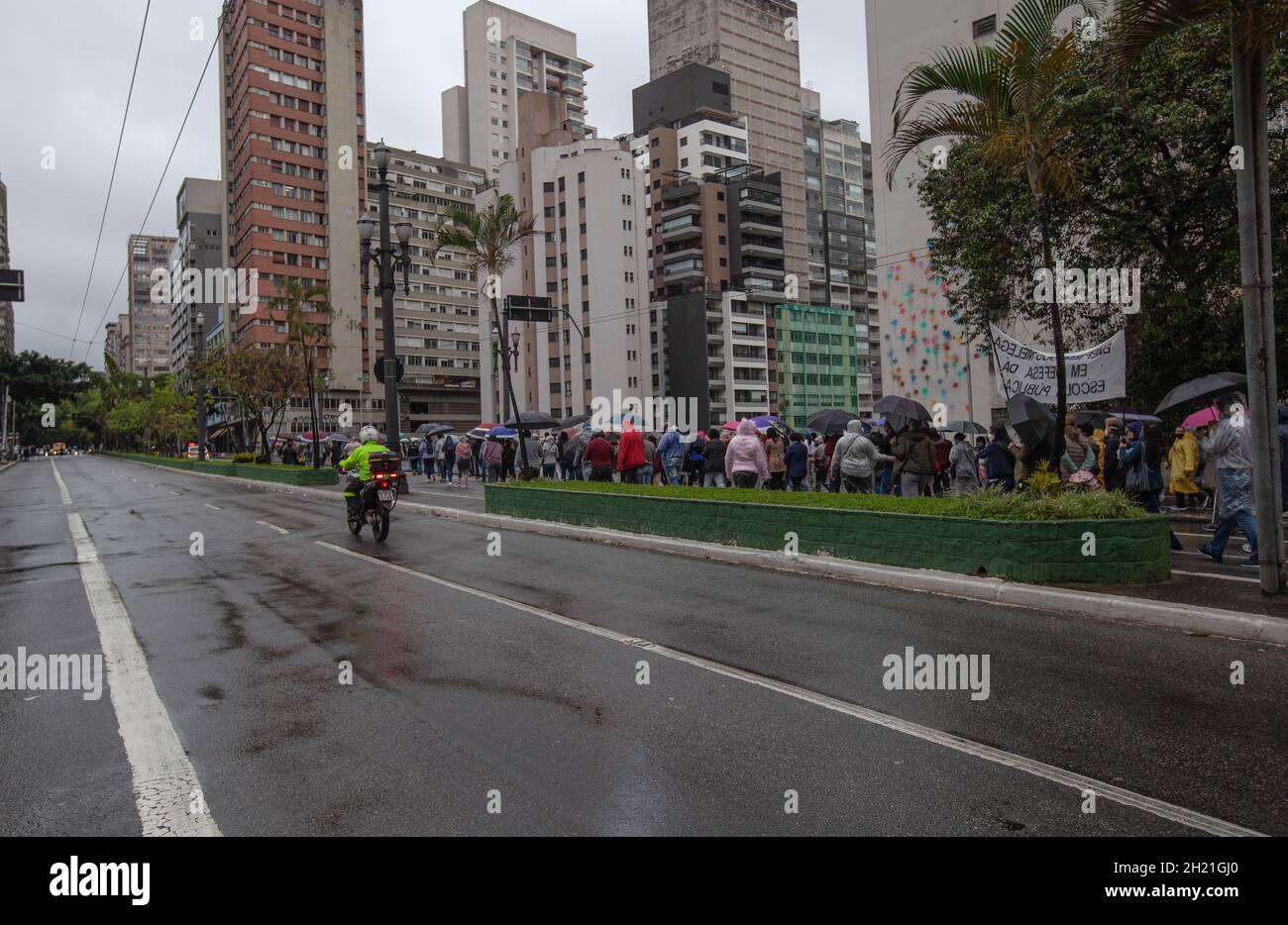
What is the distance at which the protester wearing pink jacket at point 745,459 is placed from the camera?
685 inches

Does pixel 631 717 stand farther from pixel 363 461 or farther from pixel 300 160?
pixel 300 160

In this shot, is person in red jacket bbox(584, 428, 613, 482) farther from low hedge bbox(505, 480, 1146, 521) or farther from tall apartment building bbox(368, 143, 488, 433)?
tall apartment building bbox(368, 143, 488, 433)

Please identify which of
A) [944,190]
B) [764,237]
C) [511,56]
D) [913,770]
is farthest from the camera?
[511,56]

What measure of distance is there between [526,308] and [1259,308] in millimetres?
24759

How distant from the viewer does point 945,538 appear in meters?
9.34

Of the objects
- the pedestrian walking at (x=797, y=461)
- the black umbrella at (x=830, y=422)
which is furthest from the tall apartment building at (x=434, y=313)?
the pedestrian walking at (x=797, y=461)

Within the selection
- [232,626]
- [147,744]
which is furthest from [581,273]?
[147,744]

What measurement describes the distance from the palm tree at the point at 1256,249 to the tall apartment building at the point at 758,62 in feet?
320

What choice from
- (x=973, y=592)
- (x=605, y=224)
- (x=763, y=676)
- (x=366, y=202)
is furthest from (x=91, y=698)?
(x=366, y=202)

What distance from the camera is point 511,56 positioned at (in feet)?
444

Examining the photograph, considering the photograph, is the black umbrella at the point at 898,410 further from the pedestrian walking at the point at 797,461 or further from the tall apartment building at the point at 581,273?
the tall apartment building at the point at 581,273

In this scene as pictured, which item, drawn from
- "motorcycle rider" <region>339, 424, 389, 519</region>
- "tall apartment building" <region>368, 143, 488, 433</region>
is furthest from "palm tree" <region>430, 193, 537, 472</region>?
"tall apartment building" <region>368, 143, 488, 433</region>
